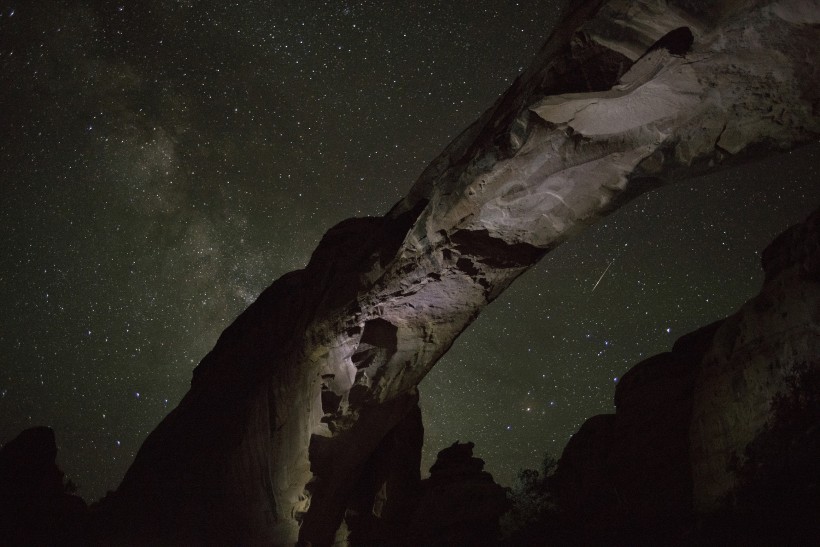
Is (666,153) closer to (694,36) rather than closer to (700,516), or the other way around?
(694,36)

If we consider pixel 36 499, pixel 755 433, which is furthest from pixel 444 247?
pixel 36 499

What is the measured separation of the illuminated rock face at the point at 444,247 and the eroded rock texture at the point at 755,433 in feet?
9.72

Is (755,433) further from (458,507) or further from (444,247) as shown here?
(458,507)

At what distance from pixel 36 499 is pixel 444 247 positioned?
14.2 m

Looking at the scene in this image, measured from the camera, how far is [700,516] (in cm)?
744

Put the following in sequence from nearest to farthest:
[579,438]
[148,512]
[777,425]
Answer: [777,425] < [148,512] < [579,438]

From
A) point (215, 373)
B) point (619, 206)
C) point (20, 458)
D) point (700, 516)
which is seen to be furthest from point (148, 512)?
point (619, 206)

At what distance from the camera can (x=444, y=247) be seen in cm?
795

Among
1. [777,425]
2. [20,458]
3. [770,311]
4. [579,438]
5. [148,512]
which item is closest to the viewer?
[777,425]

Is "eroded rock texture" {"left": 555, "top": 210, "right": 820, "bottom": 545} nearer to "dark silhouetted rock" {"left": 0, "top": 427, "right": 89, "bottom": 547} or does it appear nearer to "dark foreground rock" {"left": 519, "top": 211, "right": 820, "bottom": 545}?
"dark foreground rock" {"left": 519, "top": 211, "right": 820, "bottom": 545}

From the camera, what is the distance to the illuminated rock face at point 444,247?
5.44 m

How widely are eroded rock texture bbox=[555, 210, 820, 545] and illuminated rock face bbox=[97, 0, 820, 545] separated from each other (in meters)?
2.96

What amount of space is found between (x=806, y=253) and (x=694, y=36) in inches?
164

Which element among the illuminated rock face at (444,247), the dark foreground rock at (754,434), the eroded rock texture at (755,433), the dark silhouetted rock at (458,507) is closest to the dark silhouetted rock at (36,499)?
the illuminated rock face at (444,247)
